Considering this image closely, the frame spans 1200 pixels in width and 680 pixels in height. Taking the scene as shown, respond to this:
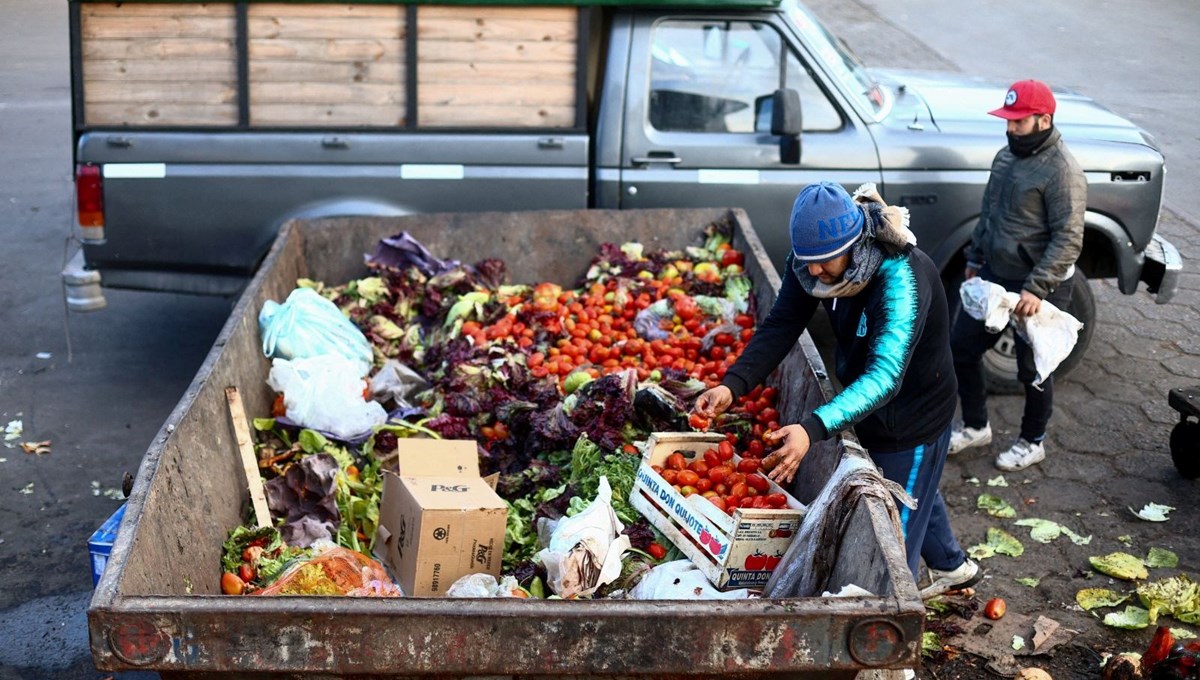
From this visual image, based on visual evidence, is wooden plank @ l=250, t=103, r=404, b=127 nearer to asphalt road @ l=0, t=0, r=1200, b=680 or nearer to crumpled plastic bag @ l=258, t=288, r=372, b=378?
crumpled plastic bag @ l=258, t=288, r=372, b=378

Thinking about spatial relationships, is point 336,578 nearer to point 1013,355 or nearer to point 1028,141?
point 1028,141

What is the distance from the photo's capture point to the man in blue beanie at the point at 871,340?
4.15 metres

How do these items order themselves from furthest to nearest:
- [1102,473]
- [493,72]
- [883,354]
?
1. [493,72]
2. [1102,473]
3. [883,354]

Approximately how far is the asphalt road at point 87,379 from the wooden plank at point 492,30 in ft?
9.56

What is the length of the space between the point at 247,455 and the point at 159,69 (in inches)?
117

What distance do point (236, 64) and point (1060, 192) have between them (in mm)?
4859

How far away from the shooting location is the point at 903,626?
3225 millimetres

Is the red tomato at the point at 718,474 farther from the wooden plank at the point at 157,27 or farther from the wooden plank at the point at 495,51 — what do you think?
the wooden plank at the point at 157,27

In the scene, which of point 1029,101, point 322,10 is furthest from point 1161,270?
point 322,10

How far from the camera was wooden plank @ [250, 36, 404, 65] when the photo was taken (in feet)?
22.5

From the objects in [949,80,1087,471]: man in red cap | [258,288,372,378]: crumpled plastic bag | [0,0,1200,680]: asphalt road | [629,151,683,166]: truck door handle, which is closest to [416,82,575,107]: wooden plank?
[629,151,683,166]: truck door handle

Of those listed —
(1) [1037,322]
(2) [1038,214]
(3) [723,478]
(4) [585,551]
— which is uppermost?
(2) [1038,214]

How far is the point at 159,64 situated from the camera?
22.5 ft

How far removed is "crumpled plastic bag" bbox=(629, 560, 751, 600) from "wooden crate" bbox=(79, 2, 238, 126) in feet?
14.2
